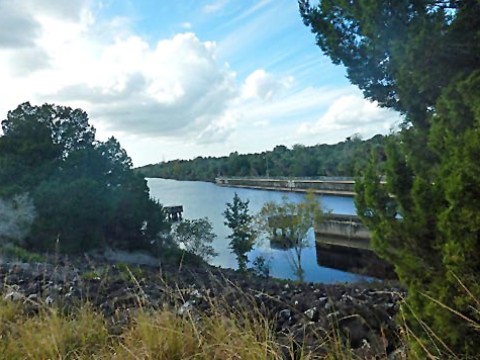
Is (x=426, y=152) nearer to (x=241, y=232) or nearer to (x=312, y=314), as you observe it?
(x=312, y=314)

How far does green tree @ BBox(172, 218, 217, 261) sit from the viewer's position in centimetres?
2695

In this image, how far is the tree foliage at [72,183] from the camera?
21188mm

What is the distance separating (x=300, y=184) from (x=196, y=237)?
104 ft

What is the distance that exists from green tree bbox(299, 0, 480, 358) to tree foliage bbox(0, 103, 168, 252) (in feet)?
61.4

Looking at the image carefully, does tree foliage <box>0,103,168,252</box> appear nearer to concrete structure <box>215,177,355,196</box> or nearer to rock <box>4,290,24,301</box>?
concrete structure <box>215,177,355,196</box>

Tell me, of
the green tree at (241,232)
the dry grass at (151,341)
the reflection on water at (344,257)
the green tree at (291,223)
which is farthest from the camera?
the green tree at (291,223)

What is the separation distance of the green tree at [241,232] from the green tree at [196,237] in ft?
5.10

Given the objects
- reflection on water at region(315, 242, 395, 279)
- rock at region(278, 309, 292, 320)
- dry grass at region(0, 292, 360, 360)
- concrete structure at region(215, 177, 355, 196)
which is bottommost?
reflection on water at region(315, 242, 395, 279)

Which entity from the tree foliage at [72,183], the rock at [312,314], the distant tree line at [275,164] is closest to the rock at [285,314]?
the rock at [312,314]

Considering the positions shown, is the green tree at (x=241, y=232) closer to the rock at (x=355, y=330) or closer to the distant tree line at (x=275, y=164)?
the distant tree line at (x=275, y=164)

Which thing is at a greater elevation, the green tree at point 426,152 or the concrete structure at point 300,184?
the green tree at point 426,152

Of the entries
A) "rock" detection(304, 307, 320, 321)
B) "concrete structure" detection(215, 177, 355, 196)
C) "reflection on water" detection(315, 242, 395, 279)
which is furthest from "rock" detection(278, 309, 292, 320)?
"concrete structure" detection(215, 177, 355, 196)

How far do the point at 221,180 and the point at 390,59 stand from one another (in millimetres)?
79251

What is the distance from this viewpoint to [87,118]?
1062 inches
